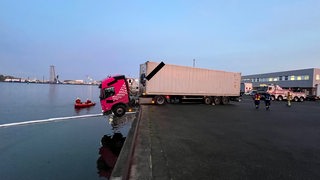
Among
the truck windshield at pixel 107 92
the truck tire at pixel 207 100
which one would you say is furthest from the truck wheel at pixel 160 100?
the truck windshield at pixel 107 92

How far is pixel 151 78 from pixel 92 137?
10606mm

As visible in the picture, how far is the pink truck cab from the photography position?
18.4 metres

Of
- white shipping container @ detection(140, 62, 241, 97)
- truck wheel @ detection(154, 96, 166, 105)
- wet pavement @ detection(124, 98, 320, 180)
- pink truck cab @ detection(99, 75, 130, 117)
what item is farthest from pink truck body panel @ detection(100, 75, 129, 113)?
wet pavement @ detection(124, 98, 320, 180)

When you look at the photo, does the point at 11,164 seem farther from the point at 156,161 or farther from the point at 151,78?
the point at 151,78

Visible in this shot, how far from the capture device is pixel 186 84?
83.8ft

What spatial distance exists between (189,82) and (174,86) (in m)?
1.77

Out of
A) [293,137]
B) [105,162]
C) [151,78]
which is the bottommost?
[105,162]

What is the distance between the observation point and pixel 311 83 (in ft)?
235

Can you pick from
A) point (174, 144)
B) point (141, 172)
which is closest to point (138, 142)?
point (174, 144)

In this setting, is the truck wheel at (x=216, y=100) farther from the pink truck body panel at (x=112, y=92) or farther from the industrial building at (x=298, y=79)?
the industrial building at (x=298, y=79)

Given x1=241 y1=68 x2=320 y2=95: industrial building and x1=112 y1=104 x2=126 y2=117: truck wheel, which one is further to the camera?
x1=241 y1=68 x2=320 y2=95: industrial building

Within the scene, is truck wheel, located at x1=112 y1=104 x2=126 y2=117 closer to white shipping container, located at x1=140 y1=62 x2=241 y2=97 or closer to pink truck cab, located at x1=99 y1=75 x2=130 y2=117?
pink truck cab, located at x1=99 y1=75 x2=130 y2=117

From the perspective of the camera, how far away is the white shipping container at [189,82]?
937 inches

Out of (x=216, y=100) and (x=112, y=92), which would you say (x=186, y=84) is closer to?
(x=216, y=100)
